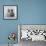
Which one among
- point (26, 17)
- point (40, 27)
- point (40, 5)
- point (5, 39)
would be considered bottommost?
point (5, 39)

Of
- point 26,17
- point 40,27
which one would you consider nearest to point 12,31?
point 26,17

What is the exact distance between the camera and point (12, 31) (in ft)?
16.2

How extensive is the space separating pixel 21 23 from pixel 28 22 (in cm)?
26

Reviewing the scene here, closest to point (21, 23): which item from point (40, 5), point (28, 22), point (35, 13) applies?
point (28, 22)

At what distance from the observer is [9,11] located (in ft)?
16.3

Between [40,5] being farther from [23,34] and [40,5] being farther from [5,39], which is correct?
[5,39]

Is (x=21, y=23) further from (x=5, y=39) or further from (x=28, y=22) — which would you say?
(x=5, y=39)

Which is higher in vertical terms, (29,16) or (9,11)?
(9,11)

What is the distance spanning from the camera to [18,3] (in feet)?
16.3

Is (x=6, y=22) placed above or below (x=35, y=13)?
below

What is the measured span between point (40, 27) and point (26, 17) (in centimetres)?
62

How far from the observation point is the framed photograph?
495 centimetres

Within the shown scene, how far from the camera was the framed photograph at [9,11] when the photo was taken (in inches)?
195

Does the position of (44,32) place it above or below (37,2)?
below
